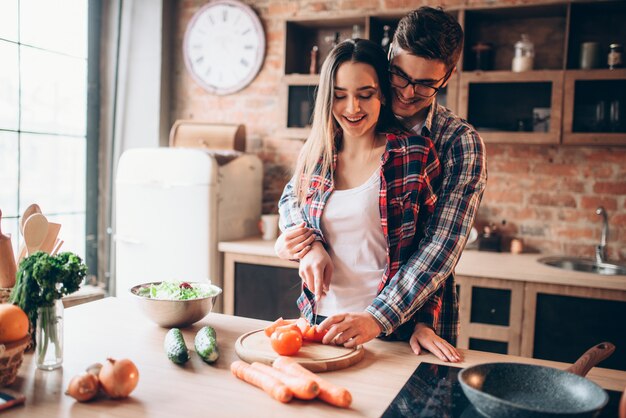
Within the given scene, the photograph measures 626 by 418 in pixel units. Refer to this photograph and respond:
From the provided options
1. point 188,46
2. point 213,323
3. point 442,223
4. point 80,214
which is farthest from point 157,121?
point 442,223

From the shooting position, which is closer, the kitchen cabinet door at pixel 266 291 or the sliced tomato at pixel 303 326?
the sliced tomato at pixel 303 326

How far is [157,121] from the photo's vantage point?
12.8 feet

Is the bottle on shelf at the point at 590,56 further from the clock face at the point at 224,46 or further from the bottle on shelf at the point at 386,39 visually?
the clock face at the point at 224,46

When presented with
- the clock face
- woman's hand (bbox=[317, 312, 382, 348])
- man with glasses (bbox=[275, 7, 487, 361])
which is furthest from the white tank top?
the clock face

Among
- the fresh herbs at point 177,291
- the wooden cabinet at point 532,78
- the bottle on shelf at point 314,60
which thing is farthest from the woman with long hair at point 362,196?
the bottle on shelf at point 314,60

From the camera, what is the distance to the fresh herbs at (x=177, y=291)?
5.20 feet

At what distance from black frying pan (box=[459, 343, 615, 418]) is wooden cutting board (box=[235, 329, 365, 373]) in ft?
1.10

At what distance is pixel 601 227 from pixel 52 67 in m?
3.34

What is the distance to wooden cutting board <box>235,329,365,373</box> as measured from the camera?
4.18 feet

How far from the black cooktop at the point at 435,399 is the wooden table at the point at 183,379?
29 mm

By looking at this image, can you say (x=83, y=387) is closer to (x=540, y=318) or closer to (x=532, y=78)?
(x=540, y=318)

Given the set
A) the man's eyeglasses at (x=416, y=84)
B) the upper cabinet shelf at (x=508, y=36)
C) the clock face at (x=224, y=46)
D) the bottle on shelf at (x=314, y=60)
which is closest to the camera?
the man's eyeglasses at (x=416, y=84)

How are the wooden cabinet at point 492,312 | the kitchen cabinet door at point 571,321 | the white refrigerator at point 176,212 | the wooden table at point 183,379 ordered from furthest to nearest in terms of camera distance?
the white refrigerator at point 176,212 → the wooden cabinet at point 492,312 → the kitchen cabinet door at point 571,321 → the wooden table at point 183,379

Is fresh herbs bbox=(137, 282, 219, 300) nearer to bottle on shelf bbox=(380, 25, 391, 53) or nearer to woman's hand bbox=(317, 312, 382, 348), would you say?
woman's hand bbox=(317, 312, 382, 348)
